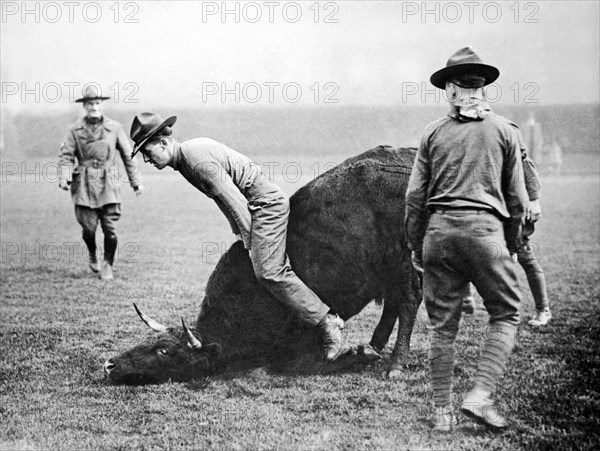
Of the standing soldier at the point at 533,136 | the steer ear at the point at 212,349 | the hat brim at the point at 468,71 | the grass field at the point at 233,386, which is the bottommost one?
the grass field at the point at 233,386

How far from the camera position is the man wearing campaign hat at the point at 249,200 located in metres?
4.96

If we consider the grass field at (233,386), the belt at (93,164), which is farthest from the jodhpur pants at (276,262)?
the belt at (93,164)

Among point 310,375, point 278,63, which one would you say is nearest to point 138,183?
point 278,63

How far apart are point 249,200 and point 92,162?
4.53m

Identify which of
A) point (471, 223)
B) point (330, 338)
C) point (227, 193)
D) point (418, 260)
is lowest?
point (330, 338)

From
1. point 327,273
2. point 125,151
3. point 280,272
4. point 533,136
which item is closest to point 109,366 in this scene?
point 280,272

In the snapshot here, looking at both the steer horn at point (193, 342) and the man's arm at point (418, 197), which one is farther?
the steer horn at point (193, 342)

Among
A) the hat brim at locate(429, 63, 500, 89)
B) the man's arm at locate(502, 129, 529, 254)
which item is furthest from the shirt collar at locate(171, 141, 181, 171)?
the man's arm at locate(502, 129, 529, 254)

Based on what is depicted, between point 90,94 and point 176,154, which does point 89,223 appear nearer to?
point 90,94

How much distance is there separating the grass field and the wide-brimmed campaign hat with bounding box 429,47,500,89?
1.99 metres

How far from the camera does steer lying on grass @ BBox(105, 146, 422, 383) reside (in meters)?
5.30

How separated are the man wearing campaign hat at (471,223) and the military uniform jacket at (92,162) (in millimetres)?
5854

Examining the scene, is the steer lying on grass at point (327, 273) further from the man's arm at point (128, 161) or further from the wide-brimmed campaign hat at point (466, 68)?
the man's arm at point (128, 161)

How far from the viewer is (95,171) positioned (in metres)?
9.07
